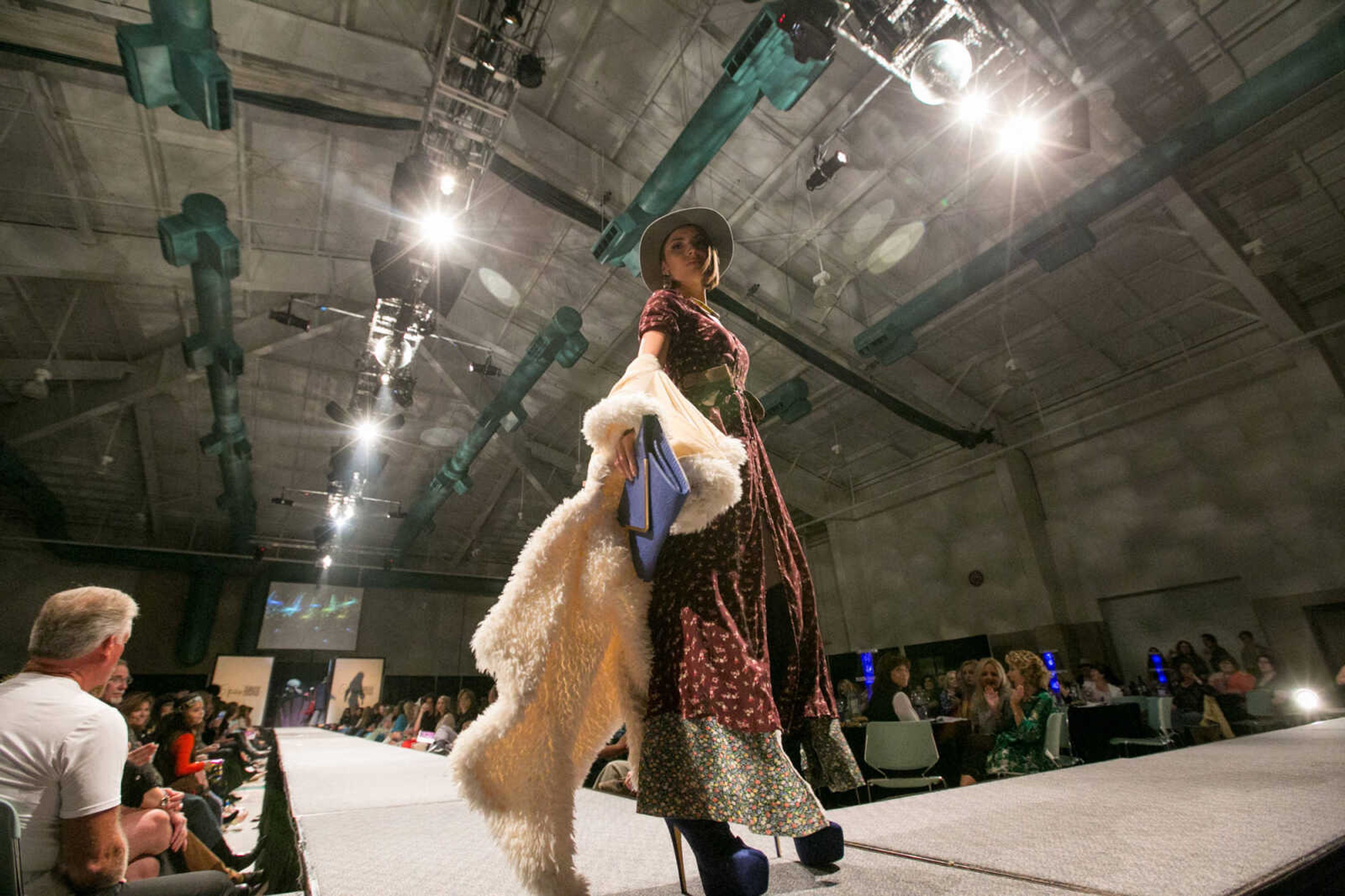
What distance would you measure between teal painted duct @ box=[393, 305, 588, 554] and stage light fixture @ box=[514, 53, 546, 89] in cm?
300

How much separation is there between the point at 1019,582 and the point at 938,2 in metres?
8.50

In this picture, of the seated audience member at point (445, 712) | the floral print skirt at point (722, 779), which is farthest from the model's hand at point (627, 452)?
the seated audience member at point (445, 712)

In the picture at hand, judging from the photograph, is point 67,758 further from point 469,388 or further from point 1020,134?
point 469,388

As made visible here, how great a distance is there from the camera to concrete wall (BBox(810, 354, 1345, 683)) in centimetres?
729

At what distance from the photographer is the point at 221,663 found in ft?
44.9

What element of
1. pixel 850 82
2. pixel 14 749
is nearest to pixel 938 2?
pixel 850 82

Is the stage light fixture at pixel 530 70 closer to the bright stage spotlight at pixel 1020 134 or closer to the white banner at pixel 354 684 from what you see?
the bright stage spotlight at pixel 1020 134

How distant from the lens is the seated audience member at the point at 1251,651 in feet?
23.5

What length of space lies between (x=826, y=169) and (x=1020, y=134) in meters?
1.58

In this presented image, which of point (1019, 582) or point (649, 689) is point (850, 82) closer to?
point (649, 689)

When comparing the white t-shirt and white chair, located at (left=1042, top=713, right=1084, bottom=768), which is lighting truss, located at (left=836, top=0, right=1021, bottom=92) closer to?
white chair, located at (left=1042, top=713, right=1084, bottom=768)

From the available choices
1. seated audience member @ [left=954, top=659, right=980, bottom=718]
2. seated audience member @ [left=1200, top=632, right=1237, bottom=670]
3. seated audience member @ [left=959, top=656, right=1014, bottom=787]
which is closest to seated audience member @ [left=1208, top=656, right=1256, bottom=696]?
seated audience member @ [left=1200, top=632, right=1237, bottom=670]

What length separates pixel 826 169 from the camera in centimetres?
564

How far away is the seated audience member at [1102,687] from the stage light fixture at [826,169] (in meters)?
5.89
